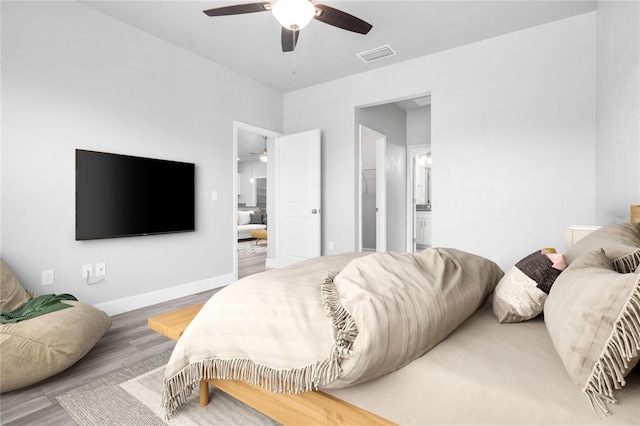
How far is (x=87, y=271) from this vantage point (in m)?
2.89

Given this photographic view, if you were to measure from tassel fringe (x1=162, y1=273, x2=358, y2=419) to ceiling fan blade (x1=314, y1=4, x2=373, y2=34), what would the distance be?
80.0 inches

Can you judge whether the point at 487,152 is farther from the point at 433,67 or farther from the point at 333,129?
the point at 333,129

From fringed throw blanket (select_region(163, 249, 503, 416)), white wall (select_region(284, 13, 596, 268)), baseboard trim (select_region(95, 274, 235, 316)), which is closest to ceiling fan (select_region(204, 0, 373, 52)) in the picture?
white wall (select_region(284, 13, 596, 268))

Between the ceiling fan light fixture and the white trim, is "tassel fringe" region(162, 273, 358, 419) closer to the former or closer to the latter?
the ceiling fan light fixture

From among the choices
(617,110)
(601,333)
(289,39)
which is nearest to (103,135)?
(289,39)

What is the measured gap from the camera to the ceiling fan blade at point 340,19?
237 cm

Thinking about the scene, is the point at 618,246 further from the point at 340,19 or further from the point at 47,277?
the point at 47,277

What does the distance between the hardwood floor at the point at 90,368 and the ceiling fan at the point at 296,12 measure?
8.18 ft

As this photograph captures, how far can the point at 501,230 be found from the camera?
3.48m

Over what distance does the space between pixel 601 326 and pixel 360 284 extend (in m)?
0.65

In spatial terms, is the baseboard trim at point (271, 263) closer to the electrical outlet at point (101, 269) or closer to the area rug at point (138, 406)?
the electrical outlet at point (101, 269)

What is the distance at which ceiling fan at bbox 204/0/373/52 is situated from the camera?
7.07 ft

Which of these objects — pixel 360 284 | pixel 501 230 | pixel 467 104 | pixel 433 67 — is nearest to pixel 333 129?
pixel 433 67

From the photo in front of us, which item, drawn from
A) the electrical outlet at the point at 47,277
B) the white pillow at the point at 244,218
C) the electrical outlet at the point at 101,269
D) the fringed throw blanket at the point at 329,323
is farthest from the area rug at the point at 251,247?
the fringed throw blanket at the point at 329,323
